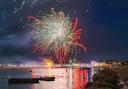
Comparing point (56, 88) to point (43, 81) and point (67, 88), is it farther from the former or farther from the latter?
point (43, 81)

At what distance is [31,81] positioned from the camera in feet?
544

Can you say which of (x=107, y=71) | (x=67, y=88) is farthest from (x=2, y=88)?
(x=107, y=71)

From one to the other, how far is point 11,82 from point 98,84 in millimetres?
100101

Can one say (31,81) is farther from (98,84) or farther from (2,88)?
(98,84)

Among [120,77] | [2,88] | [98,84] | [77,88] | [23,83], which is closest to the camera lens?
[98,84]

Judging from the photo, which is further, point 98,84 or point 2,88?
point 2,88

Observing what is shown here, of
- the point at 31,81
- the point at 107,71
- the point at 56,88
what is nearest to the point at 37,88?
the point at 56,88

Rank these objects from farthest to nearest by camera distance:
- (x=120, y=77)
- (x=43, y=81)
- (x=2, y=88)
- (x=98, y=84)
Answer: (x=43, y=81)
(x=2, y=88)
(x=120, y=77)
(x=98, y=84)

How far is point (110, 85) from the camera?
225 ft

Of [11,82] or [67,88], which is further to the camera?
[11,82]

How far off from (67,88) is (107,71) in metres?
60.3

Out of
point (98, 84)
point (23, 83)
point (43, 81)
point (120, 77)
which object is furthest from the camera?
point (43, 81)

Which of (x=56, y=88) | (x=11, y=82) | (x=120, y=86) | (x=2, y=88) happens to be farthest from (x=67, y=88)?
(x=120, y=86)

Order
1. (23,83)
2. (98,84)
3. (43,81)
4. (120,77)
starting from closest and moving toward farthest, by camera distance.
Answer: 1. (98,84)
2. (120,77)
3. (23,83)
4. (43,81)
